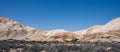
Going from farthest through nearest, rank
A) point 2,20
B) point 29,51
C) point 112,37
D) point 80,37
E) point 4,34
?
1. point 2,20
2. point 4,34
3. point 80,37
4. point 112,37
5. point 29,51

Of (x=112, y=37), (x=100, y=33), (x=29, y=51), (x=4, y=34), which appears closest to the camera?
(x=29, y=51)

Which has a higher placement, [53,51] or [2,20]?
[2,20]

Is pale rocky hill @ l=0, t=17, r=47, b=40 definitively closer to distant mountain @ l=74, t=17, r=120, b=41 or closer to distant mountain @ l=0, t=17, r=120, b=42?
distant mountain @ l=0, t=17, r=120, b=42

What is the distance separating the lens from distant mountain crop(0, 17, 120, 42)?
71912mm

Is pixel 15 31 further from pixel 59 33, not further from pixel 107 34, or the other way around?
pixel 107 34

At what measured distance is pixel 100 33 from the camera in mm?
74062

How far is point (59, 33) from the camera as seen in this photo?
80.8 metres

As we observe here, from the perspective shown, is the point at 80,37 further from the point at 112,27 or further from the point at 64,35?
the point at 112,27

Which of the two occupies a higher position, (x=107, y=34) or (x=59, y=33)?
(x=59, y=33)

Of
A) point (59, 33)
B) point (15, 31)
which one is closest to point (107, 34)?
point (59, 33)

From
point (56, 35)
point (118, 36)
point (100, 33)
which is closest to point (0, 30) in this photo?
point (56, 35)

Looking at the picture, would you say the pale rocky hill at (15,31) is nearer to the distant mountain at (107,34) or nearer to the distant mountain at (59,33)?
the distant mountain at (59,33)

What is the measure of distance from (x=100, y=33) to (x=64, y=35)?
11.8m

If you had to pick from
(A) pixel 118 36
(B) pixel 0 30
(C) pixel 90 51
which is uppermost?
(B) pixel 0 30
